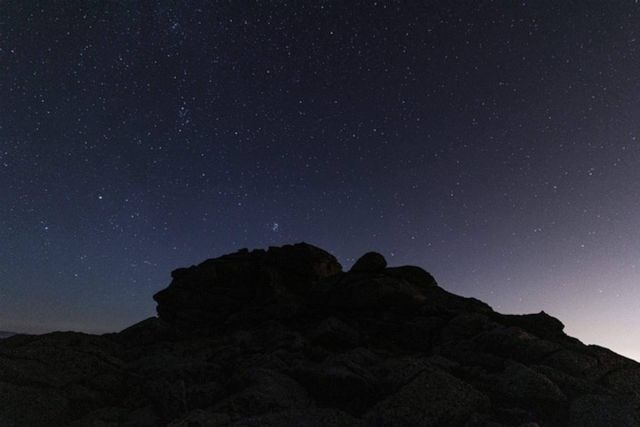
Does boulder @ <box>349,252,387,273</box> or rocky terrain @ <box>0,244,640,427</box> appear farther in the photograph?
boulder @ <box>349,252,387,273</box>

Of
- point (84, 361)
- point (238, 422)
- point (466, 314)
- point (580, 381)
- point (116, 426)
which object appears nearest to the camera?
point (238, 422)

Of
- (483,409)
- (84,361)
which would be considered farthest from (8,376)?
(483,409)

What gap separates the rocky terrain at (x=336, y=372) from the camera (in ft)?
46.1

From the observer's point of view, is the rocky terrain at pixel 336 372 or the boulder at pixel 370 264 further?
the boulder at pixel 370 264

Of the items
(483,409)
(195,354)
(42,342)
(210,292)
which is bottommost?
(483,409)

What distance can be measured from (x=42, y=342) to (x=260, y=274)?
59.7 ft

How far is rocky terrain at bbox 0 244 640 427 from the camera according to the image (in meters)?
14.0

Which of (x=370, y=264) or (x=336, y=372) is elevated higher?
(x=370, y=264)

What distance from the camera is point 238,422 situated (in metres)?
12.6

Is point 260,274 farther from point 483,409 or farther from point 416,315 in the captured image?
point 483,409

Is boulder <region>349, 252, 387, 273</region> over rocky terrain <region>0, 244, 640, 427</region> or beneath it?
over

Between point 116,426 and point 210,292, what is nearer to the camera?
point 116,426

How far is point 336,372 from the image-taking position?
16422mm

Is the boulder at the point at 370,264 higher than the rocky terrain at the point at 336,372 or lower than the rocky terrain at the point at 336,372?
higher
